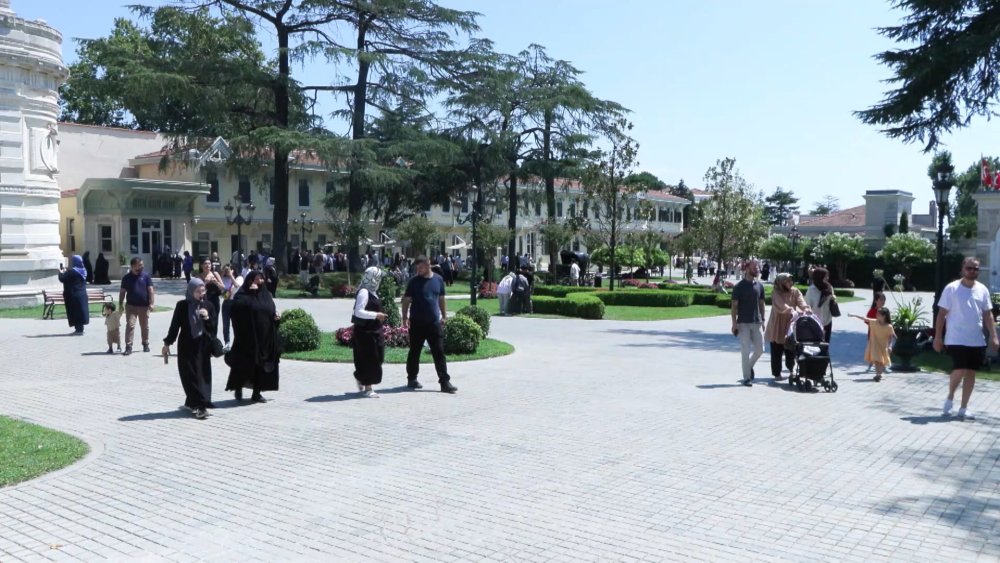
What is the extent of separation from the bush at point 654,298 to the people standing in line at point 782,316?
56.6 feet

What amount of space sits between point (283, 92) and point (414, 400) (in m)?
29.1

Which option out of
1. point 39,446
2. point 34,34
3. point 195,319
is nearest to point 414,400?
point 195,319

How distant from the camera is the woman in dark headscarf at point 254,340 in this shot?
10.2 m

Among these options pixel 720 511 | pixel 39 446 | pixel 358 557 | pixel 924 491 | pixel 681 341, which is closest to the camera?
pixel 358 557

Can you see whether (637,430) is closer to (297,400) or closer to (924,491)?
(924,491)

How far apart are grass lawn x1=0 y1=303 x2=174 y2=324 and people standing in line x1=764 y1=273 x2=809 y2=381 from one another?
1576 centimetres

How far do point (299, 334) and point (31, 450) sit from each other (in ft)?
24.3

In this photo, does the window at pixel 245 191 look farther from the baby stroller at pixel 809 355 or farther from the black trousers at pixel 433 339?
the baby stroller at pixel 809 355

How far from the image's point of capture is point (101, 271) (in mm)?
36094

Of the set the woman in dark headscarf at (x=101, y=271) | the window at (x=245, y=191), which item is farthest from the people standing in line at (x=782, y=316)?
the window at (x=245, y=191)

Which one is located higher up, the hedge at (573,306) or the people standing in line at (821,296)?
the people standing in line at (821,296)

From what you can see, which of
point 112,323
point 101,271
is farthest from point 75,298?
point 101,271

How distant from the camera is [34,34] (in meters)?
26.0

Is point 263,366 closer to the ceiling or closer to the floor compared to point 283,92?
closer to the floor
